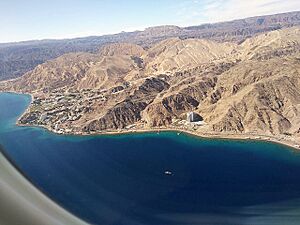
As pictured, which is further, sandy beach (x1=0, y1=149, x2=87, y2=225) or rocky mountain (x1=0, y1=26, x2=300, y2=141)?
rocky mountain (x1=0, y1=26, x2=300, y2=141)

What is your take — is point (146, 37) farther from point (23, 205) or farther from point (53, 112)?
point (23, 205)

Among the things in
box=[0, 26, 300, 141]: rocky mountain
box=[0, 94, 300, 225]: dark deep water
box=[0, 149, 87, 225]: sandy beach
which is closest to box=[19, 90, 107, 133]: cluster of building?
box=[0, 94, 300, 225]: dark deep water

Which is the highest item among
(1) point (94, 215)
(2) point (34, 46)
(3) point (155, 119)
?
(2) point (34, 46)

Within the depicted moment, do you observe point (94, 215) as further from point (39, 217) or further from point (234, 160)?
point (234, 160)

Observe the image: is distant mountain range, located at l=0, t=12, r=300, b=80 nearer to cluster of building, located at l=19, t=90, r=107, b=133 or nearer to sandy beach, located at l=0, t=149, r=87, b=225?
cluster of building, located at l=19, t=90, r=107, b=133

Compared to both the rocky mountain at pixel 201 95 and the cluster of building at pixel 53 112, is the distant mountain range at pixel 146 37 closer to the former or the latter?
the cluster of building at pixel 53 112

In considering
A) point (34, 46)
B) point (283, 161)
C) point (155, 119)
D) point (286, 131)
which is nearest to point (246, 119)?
point (286, 131)

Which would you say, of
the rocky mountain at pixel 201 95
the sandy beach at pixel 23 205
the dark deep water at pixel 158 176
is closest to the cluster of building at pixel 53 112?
the dark deep water at pixel 158 176
